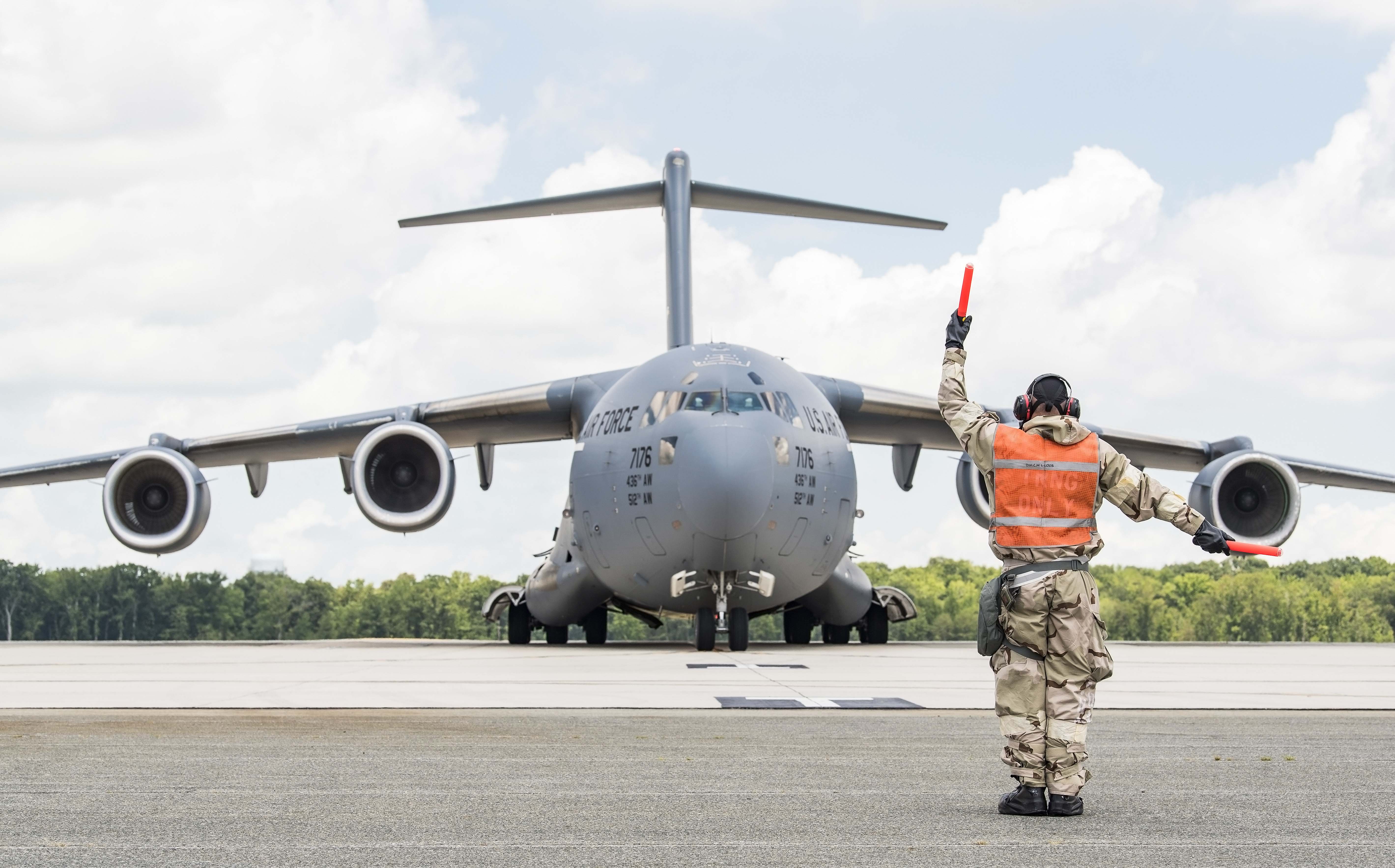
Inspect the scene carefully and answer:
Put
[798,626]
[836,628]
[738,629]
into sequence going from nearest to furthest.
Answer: [738,629]
[798,626]
[836,628]

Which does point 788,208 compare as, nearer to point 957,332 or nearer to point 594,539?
point 594,539

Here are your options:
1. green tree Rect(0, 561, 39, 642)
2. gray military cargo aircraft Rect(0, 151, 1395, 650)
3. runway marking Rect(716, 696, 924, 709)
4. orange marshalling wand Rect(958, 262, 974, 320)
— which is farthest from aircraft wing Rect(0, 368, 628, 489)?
green tree Rect(0, 561, 39, 642)

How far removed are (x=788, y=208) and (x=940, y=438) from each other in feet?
13.5

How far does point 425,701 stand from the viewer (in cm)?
912

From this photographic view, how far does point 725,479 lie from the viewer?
1479 cm

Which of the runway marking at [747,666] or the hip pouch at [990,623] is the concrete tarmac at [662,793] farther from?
the runway marking at [747,666]

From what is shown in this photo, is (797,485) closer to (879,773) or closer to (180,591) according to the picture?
(879,773)

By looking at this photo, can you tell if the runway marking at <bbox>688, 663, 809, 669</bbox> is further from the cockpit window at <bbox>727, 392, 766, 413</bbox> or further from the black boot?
the black boot

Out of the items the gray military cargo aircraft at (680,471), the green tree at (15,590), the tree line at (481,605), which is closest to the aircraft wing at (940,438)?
the gray military cargo aircraft at (680,471)

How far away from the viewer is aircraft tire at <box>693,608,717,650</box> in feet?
51.8

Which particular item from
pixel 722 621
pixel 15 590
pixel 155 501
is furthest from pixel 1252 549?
pixel 15 590

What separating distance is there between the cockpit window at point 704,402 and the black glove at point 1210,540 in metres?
9.91

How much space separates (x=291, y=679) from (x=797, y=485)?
20.0 feet

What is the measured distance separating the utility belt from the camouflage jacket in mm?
22
